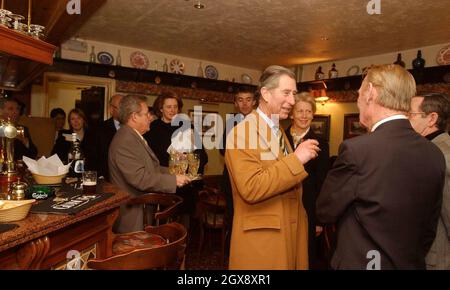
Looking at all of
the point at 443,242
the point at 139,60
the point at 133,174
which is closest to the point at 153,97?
the point at 139,60

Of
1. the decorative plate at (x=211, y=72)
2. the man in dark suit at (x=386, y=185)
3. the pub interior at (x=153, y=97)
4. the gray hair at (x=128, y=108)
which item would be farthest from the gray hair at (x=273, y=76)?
the decorative plate at (x=211, y=72)

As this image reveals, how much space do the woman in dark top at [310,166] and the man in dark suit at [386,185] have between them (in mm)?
1027

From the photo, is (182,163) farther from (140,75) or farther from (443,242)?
(140,75)

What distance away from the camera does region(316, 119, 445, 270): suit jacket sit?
1.16 metres

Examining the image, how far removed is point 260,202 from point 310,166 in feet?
3.30

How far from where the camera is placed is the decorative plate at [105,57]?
531cm

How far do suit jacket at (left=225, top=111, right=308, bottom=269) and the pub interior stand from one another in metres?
0.12

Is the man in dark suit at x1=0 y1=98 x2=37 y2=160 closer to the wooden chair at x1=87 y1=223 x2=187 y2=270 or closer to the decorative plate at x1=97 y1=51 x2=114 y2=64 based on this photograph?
the decorative plate at x1=97 y1=51 x2=114 y2=64

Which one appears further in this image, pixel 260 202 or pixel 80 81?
pixel 80 81

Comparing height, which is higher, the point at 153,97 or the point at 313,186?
the point at 153,97

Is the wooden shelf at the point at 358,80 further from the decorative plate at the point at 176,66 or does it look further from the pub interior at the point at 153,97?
the decorative plate at the point at 176,66

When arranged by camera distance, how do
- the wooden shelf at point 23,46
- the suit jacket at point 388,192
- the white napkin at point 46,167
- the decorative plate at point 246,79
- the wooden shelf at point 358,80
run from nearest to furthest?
1. the suit jacket at point 388,192
2. the wooden shelf at point 23,46
3. the white napkin at point 46,167
4. the wooden shelf at point 358,80
5. the decorative plate at point 246,79

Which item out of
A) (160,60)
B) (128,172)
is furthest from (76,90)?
(128,172)

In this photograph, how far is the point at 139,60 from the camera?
5723 mm
